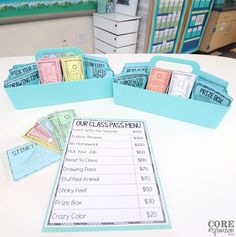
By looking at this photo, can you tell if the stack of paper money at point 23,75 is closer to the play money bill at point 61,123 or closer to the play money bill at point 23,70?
the play money bill at point 23,70

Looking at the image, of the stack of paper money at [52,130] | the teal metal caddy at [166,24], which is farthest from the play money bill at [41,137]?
the teal metal caddy at [166,24]

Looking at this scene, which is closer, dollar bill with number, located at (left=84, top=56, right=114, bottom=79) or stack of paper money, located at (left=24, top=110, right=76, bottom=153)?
stack of paper money, located at (left=24, top=110, right=76, bottom=153)

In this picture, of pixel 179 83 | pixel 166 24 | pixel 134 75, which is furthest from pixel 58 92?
pixel 166 24

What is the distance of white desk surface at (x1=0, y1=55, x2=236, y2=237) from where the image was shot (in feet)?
0.99

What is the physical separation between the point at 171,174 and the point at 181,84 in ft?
0.78

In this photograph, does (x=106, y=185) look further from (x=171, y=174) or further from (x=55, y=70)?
(x=55, y=70)

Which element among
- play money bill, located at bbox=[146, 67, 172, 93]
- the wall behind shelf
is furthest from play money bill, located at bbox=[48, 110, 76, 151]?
the wall behind shelf

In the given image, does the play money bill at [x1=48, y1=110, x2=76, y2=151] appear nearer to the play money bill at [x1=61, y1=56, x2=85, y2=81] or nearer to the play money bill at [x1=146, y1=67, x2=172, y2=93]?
the play money bill at [x1=61, y1=56, x2=85, y2=81]

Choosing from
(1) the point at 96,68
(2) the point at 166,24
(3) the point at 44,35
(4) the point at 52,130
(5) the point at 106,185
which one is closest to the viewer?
(5) the point at 106,185

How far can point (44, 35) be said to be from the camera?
5.50 ft

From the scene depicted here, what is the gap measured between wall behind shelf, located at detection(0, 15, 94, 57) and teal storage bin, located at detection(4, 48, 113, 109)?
1218 mm

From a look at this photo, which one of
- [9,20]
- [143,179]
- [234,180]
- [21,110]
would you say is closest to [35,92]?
[21,110]

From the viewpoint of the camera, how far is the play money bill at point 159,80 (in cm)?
51

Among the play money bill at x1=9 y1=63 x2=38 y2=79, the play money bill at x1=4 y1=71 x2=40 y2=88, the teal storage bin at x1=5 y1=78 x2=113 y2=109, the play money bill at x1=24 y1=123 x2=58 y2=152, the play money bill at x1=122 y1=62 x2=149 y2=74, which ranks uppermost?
the play money bill at x1=122 y1=62 x2=149 y2=74
